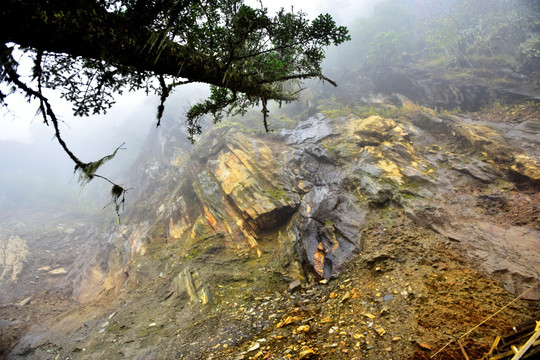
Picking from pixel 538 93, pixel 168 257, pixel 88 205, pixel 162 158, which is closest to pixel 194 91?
pixel 162 158

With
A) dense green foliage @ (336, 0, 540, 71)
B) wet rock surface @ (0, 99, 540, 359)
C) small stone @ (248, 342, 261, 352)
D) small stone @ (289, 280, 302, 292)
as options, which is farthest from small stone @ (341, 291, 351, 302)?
dense green foliage @ (336, 0, 540, 71)

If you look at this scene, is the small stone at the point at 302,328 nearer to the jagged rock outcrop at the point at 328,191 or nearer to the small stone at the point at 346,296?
the small stone at the point at 346,296

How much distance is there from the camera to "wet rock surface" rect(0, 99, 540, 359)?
4789 millimetres

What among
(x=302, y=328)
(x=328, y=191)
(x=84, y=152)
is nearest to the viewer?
(x=302, y=328)

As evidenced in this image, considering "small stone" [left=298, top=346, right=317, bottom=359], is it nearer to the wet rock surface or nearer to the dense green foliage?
the wet rock surface

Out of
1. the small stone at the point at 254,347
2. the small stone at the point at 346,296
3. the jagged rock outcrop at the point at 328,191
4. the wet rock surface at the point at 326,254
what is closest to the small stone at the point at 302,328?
the wet rock surface at the point at 326,254

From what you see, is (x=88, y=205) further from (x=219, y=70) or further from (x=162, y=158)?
(x=219, y=70)

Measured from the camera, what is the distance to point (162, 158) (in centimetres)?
2806

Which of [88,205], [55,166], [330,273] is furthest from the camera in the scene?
[55,166]

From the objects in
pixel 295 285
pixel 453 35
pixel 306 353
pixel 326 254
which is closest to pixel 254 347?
pixel 306 353

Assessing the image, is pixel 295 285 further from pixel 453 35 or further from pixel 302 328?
pixel 453 35

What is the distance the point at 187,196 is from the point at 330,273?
12423mm

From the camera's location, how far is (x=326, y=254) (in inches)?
301

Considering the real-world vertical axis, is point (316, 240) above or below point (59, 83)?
below
